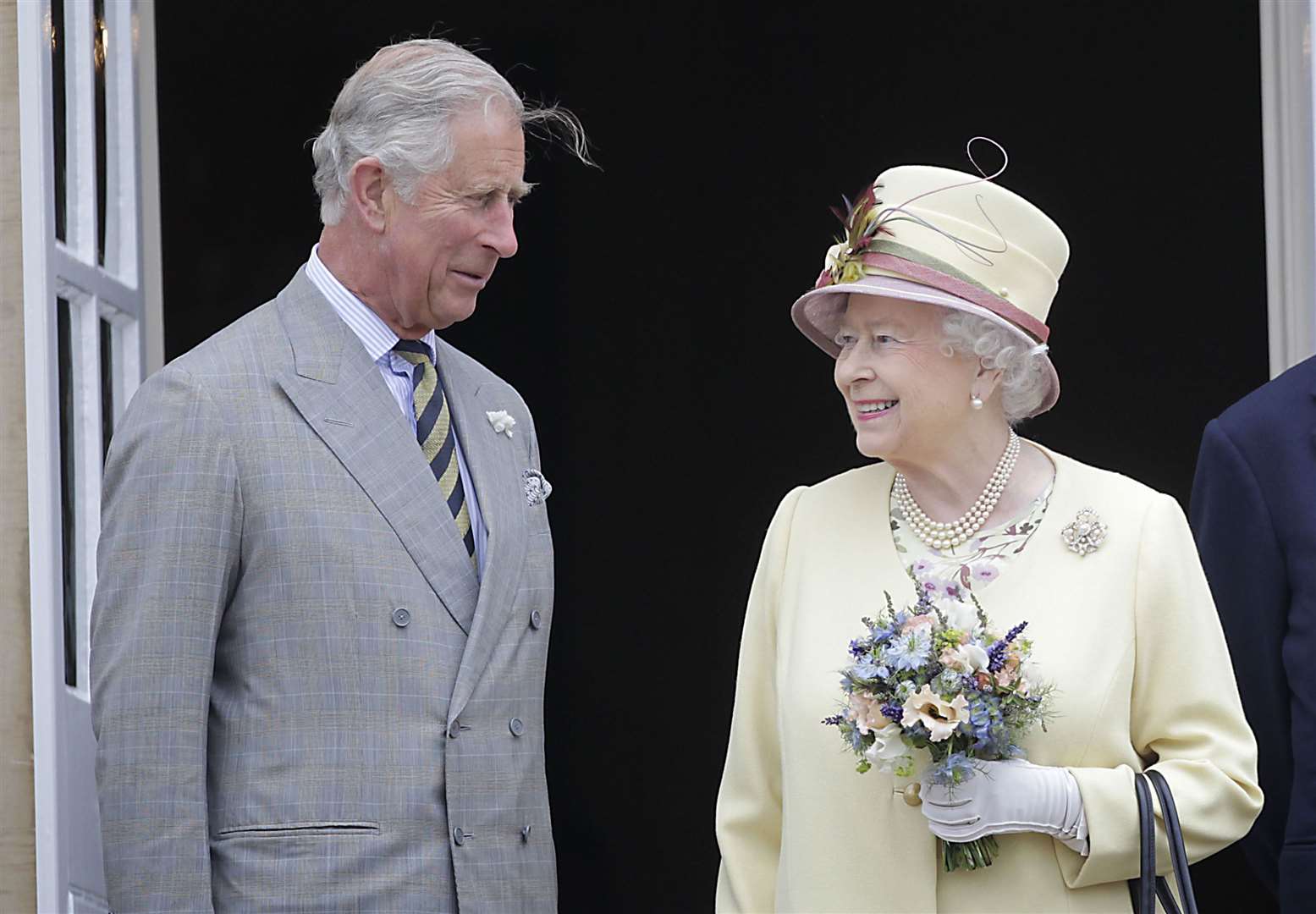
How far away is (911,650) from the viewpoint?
8.34ft

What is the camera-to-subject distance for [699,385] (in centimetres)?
530

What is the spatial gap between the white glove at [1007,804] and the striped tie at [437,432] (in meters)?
0.80

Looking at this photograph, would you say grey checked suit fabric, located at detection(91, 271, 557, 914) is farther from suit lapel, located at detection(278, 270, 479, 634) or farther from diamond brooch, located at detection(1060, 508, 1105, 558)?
diamond brooch, located at detection(1060, 508, 1105, 558)

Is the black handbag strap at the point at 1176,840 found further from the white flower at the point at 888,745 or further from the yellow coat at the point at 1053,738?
the white flower at the point at 888,745

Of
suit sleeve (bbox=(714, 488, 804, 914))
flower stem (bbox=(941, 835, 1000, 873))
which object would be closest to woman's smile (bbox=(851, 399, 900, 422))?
suit sleeve (bbox=(714, 488, 804, 914))

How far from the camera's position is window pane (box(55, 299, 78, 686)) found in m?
3.36

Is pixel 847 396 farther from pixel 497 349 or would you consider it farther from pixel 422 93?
pixel 497 349

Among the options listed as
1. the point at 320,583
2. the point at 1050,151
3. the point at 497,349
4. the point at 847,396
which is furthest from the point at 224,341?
the point at 1050,151

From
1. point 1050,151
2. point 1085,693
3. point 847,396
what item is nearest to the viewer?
point 1085,693

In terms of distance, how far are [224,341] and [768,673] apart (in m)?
0.95

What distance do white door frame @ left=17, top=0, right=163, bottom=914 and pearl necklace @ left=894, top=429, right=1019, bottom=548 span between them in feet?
4.64

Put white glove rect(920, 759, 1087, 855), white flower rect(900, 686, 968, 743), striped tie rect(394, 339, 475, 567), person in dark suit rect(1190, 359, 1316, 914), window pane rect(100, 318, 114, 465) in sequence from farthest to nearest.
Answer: window pane rect(100, 318, 114, 465) → person in dark suit rect(1190, 359, 1316, 914) → striped tie rect(394, 339, 475, 567) → white glove rect(920, 759, 1087, 855) → white flower rect(900, 686, 968, 743)

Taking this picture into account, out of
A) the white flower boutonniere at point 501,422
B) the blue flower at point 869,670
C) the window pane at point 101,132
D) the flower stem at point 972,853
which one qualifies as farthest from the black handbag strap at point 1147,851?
the window pane at point 101,132

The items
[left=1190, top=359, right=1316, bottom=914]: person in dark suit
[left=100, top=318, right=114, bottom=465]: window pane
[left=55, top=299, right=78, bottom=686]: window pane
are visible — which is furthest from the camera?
[left=100, top=318, right=114, bottom=465]: window pane
